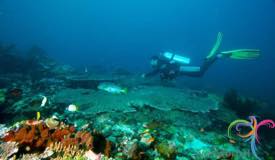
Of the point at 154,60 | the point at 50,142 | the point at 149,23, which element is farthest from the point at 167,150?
the point at 149,23

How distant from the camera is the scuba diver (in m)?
9.45

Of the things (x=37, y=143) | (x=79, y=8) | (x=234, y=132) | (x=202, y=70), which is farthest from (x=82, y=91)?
(x=79, y=8)

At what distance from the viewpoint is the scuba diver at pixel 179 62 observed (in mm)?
9445

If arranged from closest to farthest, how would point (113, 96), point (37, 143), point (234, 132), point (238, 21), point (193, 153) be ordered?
point (37, 143)
point (193, 153)
point (234, 132)
point (113, 96)
point (238, 21)

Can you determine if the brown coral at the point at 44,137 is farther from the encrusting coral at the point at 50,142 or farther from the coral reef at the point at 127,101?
the coral reef at the point at 127,101

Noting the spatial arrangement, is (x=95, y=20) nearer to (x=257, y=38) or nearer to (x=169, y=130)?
(x=257, y=38)

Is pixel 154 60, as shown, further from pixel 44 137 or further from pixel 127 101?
pixel 44 137

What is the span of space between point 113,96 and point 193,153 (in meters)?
4.13

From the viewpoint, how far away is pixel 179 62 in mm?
10461

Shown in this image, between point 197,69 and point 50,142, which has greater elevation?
point 197,69

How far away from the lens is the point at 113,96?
763 cm

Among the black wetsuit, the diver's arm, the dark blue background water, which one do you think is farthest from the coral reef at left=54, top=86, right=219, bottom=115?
the dark blue background water

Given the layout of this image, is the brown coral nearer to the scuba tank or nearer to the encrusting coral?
the encrusting coral

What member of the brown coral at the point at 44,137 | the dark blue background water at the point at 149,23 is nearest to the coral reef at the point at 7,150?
the brown coral at the point at 44,137
